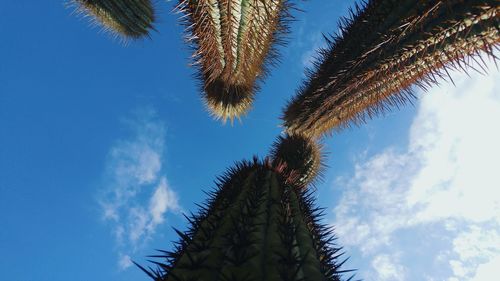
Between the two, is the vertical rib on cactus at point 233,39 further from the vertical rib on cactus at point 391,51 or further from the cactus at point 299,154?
the cactus at point 299,154

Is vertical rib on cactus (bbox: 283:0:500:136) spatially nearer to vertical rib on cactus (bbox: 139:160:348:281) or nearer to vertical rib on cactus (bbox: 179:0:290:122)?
vertical rib on cactus (bbox: 179:0:290:122)

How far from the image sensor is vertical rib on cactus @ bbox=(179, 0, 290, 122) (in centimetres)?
398

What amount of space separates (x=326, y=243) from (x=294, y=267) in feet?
3.71

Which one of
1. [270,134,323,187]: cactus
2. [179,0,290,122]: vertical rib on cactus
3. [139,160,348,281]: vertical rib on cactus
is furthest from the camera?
[270,134,323,187]: cactus

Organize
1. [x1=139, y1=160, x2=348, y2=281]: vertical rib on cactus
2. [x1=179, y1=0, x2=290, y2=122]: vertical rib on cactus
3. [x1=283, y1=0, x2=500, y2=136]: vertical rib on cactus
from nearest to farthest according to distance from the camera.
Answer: [x1=139, y1=160, x2=348, y2=281]: vertical rib on cactus, [x1=283, y1=0, x2=500, y2=136]: vertical rib on cactus, [x1=179, y1=0, x2=290, y2=122]: vertical rib on cactus

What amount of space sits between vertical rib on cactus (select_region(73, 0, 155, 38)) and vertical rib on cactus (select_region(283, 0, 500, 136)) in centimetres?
384

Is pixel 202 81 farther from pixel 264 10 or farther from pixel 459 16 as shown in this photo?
pixel 459 16

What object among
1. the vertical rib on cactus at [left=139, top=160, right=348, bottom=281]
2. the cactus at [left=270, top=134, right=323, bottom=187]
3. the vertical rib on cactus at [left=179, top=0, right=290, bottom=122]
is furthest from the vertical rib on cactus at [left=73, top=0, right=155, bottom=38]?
the vertical rib on cactus at [left=139, top=160, right=348, bottom=281]

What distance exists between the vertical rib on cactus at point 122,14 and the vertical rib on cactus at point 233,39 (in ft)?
7.07

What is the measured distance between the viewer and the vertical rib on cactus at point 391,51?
2855 mm

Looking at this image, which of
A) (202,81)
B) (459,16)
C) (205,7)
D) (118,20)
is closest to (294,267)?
(459,16)

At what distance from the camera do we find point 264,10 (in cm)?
411

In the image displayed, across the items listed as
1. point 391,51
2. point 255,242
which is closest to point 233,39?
point 391,51

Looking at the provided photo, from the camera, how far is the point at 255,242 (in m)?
2.56
